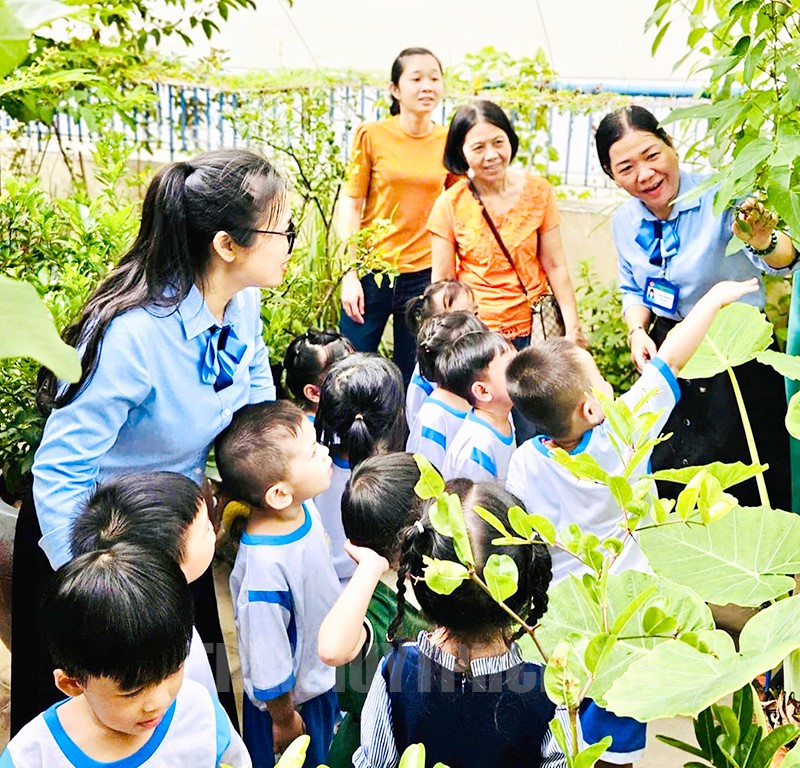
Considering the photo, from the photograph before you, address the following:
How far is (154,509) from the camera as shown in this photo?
63.7 inches

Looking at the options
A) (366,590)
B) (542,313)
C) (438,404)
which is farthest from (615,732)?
(542,313)

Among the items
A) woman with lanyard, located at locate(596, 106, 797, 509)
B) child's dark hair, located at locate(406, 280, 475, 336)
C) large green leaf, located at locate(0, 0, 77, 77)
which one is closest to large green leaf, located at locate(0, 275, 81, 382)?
large green leaf, located at locate(0, 0, 77, 77)

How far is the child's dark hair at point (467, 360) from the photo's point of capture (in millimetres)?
2469

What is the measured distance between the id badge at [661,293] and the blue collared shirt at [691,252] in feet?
0.04

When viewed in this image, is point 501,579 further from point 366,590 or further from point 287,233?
point 287,233

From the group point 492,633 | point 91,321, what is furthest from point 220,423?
point 492,633

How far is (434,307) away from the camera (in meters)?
3.08

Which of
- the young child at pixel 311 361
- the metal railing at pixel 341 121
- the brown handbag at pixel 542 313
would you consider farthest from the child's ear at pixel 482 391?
the metal railing at pixel 341 121

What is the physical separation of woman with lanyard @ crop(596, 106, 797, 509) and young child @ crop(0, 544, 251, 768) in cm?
155

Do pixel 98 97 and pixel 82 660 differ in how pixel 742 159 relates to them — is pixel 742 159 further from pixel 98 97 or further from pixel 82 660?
pixel 98 97

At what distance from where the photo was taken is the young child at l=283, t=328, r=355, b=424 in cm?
268

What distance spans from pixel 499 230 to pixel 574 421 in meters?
1.20

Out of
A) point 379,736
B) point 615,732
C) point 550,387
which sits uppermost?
point 550,387

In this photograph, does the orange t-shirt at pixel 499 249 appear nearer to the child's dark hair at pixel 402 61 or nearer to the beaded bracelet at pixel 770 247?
the child's dark hair at pixel 402 61
